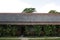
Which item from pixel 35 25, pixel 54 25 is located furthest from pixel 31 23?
pixel 54 25

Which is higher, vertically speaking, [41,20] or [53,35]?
Result: [41,20]

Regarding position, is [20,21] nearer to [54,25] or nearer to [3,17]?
[3,17]

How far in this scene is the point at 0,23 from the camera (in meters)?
31.7

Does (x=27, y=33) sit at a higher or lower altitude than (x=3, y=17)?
lower

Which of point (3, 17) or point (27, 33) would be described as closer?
point (27, 33)

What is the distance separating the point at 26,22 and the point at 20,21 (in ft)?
3.35

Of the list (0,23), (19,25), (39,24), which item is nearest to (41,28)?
(39,24)

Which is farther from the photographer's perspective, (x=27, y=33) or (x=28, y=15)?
(x=28, y=15)

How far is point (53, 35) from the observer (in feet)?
103

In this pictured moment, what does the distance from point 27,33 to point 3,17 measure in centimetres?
484

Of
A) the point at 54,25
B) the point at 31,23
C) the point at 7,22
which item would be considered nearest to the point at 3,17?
the point at 7,22

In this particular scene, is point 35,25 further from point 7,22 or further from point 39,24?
point 7,22

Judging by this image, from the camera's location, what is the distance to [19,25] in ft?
104

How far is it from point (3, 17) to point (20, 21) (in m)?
2.84
